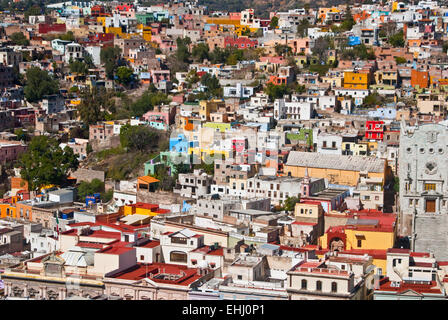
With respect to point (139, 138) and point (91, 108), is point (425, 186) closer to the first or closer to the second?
point (139, 138)

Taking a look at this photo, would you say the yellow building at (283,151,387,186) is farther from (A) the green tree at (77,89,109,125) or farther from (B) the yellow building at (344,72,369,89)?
(A) the green tree at (77,89,109,125)

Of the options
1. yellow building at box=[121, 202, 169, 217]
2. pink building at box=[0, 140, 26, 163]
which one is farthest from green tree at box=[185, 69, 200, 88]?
yellow building at box=[121, 202, 169, 217]

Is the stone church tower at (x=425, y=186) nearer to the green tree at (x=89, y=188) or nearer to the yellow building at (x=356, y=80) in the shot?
the green tree at (x=89, y=188)

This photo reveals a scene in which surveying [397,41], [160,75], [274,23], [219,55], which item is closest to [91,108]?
[160,75]

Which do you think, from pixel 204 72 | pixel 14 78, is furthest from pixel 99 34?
pixel 204 72

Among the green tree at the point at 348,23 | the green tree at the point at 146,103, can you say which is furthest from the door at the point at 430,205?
the green tree at the point at 348,23
